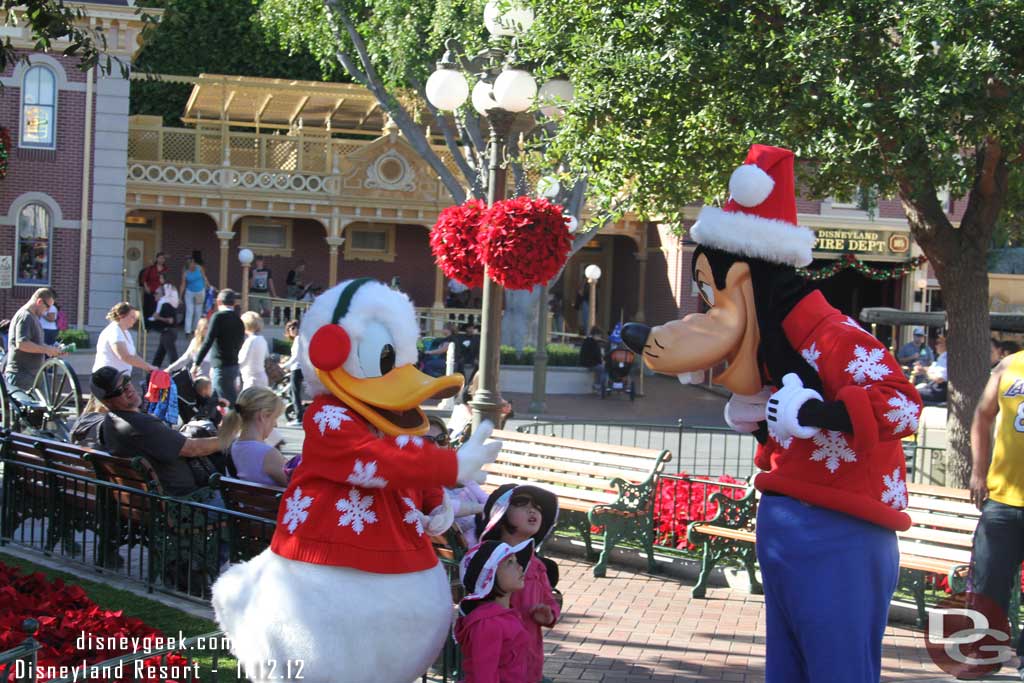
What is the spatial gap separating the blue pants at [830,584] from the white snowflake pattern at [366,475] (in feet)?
4.50

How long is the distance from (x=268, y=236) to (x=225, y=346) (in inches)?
767

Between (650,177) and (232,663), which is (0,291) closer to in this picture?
(650,177)

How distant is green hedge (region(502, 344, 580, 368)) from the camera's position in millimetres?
24609

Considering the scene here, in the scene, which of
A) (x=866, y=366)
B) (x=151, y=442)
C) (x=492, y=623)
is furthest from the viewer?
(x=151, y=442)

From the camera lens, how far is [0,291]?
24953 mm

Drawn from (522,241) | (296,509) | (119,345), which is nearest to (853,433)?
(296,509)

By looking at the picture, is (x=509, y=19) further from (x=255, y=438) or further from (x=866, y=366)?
(x=866, y=366)

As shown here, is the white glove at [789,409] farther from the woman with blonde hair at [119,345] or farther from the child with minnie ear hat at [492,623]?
the woman with blonde hair at [119,345]

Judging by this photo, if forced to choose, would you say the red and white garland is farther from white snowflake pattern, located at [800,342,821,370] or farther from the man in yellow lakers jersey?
white snowflake pattern, located at [800,342,821,370]

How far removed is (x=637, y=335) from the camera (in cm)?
448

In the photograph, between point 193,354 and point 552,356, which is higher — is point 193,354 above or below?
above

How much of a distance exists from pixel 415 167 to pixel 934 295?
547 inches

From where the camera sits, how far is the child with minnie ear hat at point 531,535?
4.85 metres

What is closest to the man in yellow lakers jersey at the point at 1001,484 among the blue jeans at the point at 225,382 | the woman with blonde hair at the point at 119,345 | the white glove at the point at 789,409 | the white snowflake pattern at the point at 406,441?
the white glove at the point at 789,409
